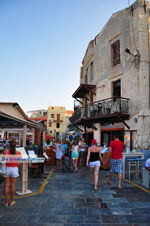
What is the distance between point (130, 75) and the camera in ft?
44.0

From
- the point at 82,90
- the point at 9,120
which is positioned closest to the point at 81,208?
the point at 9,120

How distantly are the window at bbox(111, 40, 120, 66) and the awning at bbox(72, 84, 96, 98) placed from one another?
319 cm

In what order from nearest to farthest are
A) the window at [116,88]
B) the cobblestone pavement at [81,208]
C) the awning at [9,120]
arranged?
the cobblestone pavement at [81,208]
the awning at [9,120]
the window at [116,88]

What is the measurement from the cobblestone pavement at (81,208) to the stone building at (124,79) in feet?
23.6

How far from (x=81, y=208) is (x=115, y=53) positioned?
13925 mm

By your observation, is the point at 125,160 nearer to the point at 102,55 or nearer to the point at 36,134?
the point at 36,134

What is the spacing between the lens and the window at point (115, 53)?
15.1 metres

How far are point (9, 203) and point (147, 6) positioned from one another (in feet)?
50.4

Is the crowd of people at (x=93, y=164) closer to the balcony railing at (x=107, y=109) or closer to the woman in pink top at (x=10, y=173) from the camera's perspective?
the woman in pink top at (x=10, y=173)

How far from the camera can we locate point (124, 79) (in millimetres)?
13992

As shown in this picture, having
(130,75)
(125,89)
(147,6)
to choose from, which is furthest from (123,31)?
(125,89)

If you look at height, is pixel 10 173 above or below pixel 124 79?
below

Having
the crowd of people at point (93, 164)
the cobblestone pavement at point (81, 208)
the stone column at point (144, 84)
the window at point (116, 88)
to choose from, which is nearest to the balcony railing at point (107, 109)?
the window at point (116, 88)

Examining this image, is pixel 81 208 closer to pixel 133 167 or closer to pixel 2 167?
pixel 2 167
